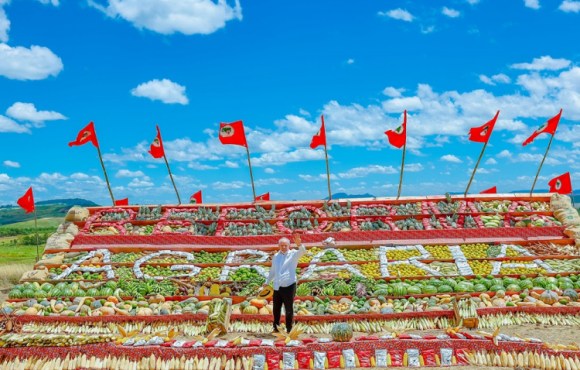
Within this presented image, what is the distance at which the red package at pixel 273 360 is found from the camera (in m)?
7.08

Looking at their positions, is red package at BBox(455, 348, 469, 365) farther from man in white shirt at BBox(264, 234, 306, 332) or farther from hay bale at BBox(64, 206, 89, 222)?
hay bale at BBox(64, 206, 89, 222)

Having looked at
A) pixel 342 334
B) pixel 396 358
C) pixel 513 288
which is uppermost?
pixel 513 288

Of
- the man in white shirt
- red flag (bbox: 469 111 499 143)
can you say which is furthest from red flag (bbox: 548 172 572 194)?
the man in white shirt

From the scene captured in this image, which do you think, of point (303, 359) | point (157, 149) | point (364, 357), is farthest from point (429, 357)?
point (157, 149)

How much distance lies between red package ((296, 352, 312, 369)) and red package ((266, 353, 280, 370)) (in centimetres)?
24

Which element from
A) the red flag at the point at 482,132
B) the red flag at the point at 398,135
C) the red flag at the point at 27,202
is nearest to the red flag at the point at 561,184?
the red flag at the point at 482,132

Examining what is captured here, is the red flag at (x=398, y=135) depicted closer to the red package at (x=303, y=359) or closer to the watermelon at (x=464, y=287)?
the watermelon at (x=464, y=287)

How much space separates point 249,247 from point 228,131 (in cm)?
422

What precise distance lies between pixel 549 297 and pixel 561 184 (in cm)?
684

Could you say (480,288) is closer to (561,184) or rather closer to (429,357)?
(429,357)

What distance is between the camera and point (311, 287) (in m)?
11.3

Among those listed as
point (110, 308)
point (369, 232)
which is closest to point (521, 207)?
point (369, 232)

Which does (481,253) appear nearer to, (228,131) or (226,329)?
(226,329)

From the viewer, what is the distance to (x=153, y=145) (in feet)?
57.2
